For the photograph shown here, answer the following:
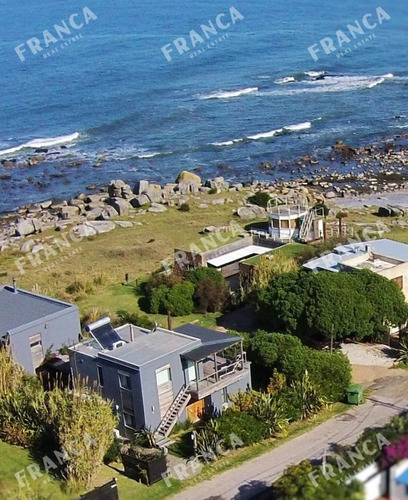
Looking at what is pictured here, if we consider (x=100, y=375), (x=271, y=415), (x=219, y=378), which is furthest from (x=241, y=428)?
(x=100, y=375)

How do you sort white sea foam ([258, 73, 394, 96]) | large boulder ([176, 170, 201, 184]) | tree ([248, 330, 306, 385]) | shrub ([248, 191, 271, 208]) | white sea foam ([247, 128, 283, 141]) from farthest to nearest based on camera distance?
white sea foam ([258, 73, 394, 96]) → white sea foam ([247, 128, 283, 141]) → large boulder ([176, 170, 201, 184]) → shrub ([248, 191, 271, 208]) → tree ([248, 330, 306, 385])

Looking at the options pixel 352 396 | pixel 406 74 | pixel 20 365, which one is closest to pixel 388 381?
pixel 352 396

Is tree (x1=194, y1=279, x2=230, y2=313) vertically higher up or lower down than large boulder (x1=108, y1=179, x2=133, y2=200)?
higher up

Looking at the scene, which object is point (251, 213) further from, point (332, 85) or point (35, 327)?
point (332, 85)

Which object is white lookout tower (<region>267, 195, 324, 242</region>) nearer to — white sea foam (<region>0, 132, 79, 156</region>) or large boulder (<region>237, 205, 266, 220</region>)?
large boulder (<region>237, 205, 266, 220</region>)

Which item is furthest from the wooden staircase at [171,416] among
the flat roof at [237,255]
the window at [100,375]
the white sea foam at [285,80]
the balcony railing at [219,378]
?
the white sea foam at [285,80]

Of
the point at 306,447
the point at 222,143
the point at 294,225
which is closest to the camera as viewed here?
the point at 306,447

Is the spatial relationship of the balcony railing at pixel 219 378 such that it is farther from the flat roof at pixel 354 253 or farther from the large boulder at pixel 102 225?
the large boulder at pixel 102 225

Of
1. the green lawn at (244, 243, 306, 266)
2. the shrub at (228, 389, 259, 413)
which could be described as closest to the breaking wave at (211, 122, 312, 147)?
the green lawn at (244, 243, 306, 266)
